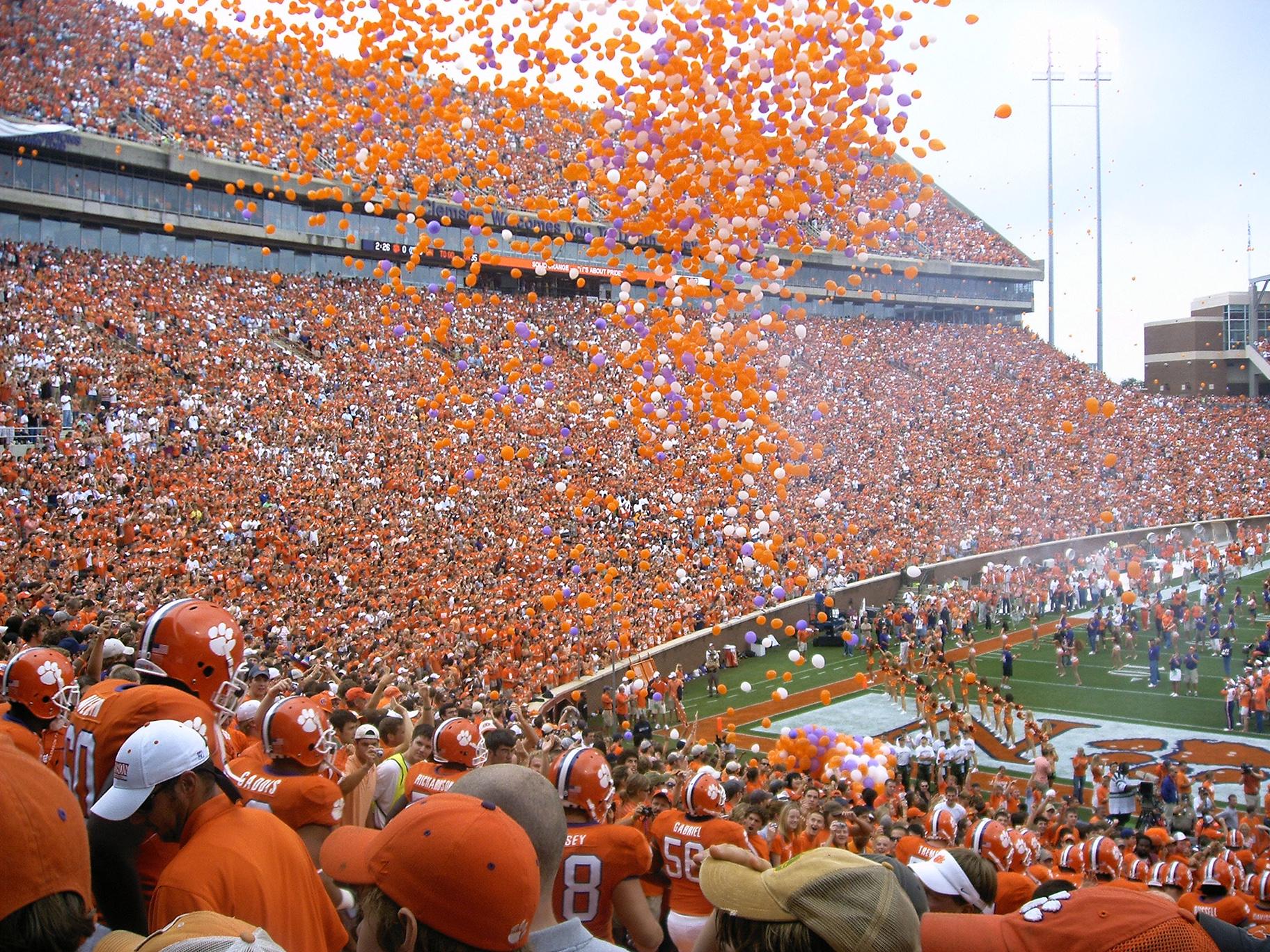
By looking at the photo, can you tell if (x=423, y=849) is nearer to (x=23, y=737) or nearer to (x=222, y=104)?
(x=23, y=737)

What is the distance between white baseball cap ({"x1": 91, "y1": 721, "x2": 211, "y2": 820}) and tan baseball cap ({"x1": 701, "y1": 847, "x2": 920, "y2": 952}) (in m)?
1.34

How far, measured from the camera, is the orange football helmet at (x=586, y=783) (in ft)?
11.6

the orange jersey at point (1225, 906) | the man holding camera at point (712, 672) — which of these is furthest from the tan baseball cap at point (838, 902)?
the man holding camera at point (712, 672)

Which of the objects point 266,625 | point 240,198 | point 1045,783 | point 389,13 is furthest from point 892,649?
point 240,198

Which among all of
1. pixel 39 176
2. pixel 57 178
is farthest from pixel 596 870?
pixel 57 178

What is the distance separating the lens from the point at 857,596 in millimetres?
23953

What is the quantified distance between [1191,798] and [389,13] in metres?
14.2

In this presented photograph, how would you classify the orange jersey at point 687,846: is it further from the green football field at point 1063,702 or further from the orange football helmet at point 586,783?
the green football field at point 1063,702

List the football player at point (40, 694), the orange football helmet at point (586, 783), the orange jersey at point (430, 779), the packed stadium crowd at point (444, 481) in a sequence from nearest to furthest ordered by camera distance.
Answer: the orange football helmet at point (586, 783) < the football player at point (40, 694) < the orange jersey at point (430, 779) < the packed stadium crowd at point (444, 481)

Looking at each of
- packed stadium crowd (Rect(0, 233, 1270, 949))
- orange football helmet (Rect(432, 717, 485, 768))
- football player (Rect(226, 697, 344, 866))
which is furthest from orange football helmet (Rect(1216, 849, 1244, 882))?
football player (Rect(226, 697, 344, 866))

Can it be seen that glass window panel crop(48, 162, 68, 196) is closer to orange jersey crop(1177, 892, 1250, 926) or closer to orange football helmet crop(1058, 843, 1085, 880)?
orange football helmet crop(1058, 843, 1085, 880)

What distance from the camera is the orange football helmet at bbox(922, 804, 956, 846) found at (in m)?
6.56

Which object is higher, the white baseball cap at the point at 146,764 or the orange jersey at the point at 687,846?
the white baseball cap at the point at 146,764

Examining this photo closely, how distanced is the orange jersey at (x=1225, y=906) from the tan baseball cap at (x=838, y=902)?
4.22m
